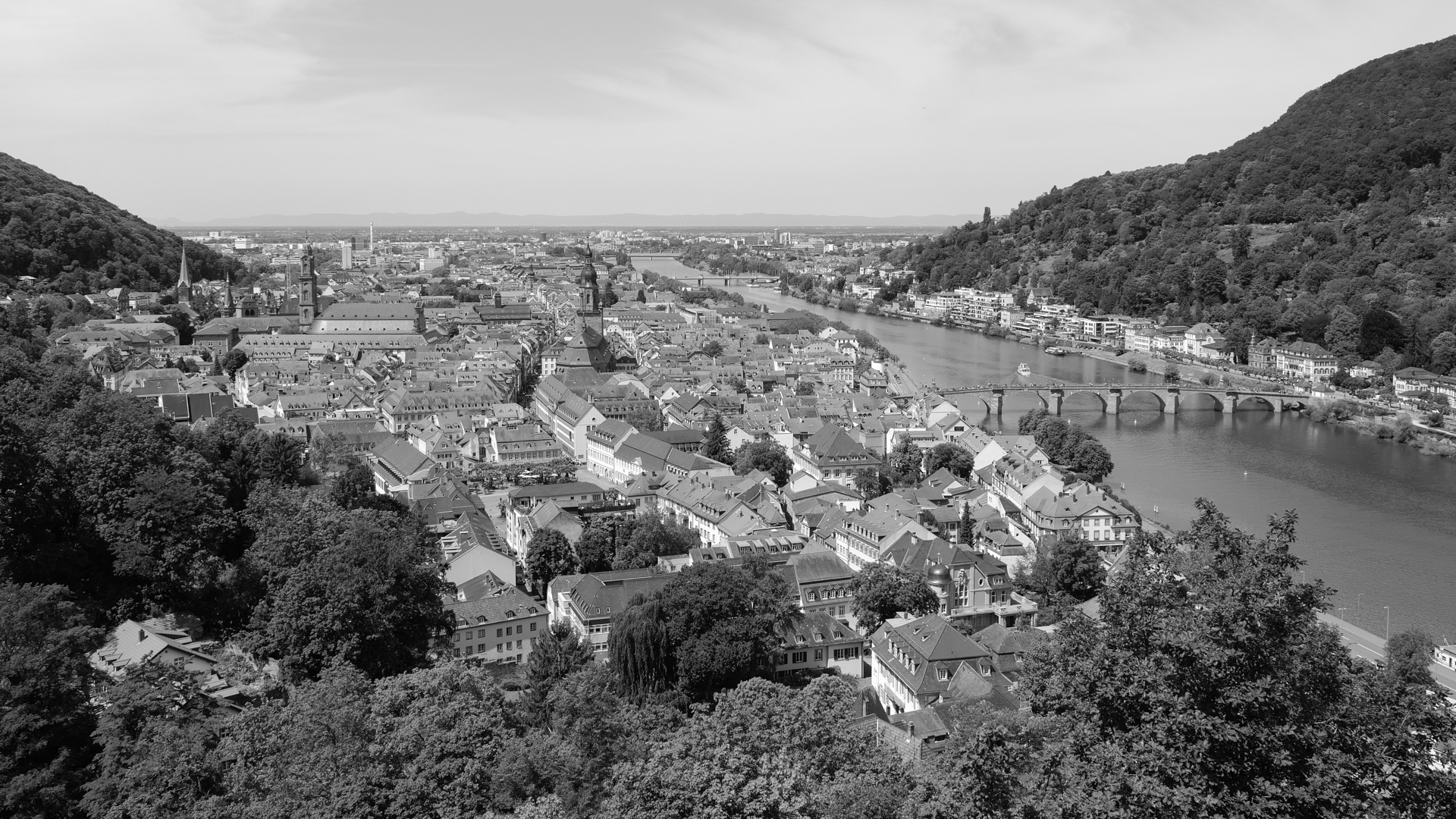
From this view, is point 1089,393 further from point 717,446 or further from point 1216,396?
A: point 717,446

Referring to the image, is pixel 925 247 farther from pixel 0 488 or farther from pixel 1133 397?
pixel 0 488

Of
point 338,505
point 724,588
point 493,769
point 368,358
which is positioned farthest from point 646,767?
point 368,358

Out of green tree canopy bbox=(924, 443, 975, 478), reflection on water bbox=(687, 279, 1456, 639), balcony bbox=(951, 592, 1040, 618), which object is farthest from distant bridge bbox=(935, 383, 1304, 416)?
balcony bbox=(951, 592, 1040, 618)

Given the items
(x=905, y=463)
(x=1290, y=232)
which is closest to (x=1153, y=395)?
(x=905, y=463)

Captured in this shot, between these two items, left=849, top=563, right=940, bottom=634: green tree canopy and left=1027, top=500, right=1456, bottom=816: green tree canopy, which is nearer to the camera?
left=1027, top=500, right=1456, bottom=816: green tree canopy

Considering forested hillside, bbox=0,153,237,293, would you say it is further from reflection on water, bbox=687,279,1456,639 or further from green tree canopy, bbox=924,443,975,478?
reflection on water, bbox=687,279,1456,639
